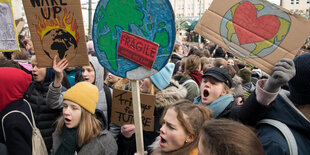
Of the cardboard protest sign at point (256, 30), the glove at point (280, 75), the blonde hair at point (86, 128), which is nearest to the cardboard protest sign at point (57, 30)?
the blonde hair at point (86, 128)

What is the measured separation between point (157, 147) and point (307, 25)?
136 cm

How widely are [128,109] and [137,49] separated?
2.42 ft

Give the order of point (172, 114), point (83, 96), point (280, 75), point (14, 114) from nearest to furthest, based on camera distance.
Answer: point (280, 75)
point (172, 114)
point (14, 114)
point (83, 96)

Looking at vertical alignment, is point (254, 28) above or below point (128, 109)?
above

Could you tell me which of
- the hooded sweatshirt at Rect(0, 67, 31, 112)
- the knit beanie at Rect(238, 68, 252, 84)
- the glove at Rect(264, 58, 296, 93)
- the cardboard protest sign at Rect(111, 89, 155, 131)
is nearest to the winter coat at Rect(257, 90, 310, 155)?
the glove at Rect(264, 58, 296, 93)

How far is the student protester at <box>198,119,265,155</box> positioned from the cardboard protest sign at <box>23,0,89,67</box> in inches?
57.6

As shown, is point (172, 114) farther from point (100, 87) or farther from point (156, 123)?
point (100, 87)

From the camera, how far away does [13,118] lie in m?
2.17

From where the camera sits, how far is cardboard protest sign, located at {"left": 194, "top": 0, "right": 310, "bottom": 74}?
160 cm

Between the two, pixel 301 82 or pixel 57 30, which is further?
pixel 57 30

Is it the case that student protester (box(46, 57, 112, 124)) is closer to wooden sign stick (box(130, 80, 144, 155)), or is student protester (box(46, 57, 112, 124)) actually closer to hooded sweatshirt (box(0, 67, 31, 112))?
hooded sweatshirt (box(0, 67, 31, 112))

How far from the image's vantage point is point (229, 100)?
2.53 m

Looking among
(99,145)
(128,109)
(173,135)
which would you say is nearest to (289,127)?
(173,135)

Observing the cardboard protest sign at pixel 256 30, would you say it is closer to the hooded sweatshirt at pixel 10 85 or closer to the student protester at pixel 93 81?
the student protester at pixel 93 81
